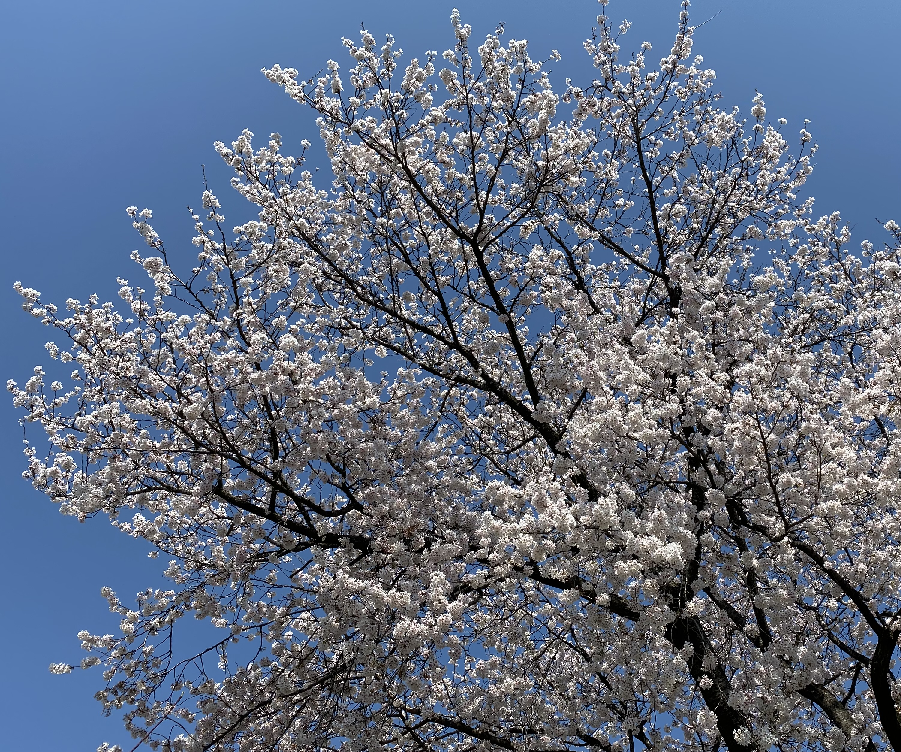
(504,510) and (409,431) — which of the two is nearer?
(504,510)

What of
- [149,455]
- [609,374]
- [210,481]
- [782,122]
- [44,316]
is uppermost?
[782,122]

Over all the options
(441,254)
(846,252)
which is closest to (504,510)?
(441,254)

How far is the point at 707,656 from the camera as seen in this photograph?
7.11 metres

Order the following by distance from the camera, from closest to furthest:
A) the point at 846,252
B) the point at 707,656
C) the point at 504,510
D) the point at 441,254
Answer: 1. the point at 707,656
2. the point at 504,510
3. the point at 441,254
4. the point at 846,252

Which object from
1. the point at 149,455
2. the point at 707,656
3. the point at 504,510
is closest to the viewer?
the point at 707,656

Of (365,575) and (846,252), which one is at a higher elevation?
(846,252)

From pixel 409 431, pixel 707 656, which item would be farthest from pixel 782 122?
pixel 707 656

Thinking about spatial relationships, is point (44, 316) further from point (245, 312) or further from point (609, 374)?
point (609, 374)

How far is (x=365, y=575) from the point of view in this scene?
28.5ft

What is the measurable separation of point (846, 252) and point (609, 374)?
6.85 m

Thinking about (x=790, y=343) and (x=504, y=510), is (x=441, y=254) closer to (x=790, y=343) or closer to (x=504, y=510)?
(x=504, y=510)

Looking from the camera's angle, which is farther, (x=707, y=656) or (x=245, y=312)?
(x=245, y=312)

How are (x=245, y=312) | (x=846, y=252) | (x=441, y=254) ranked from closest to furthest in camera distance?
(x=245, y=312), (x=441, y=254), (x=846, y=252)

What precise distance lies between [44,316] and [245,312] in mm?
2546
